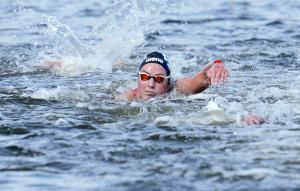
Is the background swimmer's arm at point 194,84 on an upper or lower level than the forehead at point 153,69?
lower

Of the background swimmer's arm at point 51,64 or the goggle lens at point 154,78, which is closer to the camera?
the goggle lens at point 154,78

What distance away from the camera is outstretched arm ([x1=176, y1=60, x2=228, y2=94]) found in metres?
9.95

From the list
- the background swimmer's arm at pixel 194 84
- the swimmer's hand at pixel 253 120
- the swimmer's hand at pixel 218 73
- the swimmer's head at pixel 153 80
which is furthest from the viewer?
the swimmer's head at pixel 153 80

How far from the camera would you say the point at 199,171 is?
7371mm

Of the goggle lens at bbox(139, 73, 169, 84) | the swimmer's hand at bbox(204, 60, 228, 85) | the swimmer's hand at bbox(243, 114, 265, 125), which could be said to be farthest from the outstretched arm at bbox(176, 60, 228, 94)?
the swimmer's hand at bbox(243, 114, 265, 125)

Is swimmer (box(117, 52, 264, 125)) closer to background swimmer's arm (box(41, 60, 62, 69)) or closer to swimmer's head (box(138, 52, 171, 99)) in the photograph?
swimmer's head (box(138, 52, 171, 99))

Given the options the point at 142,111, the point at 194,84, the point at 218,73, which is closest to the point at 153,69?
the point at 194,84

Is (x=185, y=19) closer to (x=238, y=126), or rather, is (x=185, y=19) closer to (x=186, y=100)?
(x=186, y=100)

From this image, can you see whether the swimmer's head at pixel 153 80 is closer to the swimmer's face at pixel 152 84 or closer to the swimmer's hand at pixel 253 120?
the swimmer's face at pixel 152 84

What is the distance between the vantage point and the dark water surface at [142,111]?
7.36m

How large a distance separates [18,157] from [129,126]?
1732mm

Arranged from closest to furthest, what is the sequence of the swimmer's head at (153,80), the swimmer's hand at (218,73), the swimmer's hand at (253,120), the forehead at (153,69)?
1. the swimmer's hand at (253,120)
2. the swimmer's hand at (218,73)
3. the swimmer's head at (153,80)
4. the forehead at (153,69)

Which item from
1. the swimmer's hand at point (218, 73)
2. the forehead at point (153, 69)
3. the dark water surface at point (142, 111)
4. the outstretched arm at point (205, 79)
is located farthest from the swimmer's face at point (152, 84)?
the swimmer's hand at point (218, 73)

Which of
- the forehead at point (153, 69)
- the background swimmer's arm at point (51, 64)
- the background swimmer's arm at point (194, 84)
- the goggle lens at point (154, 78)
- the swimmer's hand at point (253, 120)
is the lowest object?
the swimmer's hand at point (253, 120)
